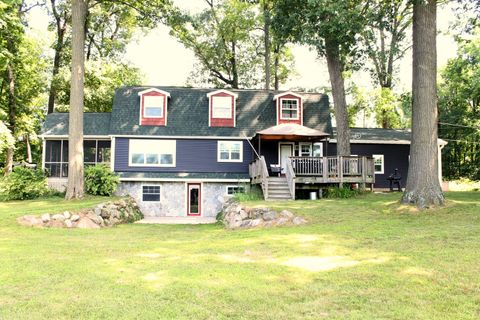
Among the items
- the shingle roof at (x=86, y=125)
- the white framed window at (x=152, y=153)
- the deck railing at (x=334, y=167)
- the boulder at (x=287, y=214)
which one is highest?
the shingle roof at (x=86, y=125)

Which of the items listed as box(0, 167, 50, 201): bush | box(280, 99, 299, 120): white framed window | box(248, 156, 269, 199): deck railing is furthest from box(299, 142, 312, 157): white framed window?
box(0, 167, 50, 201): bush

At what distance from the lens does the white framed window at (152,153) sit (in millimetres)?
21328

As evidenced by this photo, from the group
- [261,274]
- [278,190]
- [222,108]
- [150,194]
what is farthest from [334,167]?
[261,274]

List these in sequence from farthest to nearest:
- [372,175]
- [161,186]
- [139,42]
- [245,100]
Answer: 1. [139,42]
2. [245,100]
3. [161,186]
4. [372,175]

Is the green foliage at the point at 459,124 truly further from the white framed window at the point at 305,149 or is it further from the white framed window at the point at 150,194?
the white framed window at the point at 150,194

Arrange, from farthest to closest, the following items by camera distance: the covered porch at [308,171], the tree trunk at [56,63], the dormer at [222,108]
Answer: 1. the tree trunk at [56,63]
2. the dormer at [222,108]
3. the covered porch at [308,171]

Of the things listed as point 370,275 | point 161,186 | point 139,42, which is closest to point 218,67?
point 139,42

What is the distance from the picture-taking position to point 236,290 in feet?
18.3

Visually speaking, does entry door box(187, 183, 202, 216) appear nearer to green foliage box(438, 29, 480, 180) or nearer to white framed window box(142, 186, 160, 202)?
white framed window box(142, 186, 160, 202)

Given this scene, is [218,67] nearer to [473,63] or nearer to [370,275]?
[473,63]

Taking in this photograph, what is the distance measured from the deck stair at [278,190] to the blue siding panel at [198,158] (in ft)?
12.8

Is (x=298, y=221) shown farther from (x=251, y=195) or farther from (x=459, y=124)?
(x=459, y=124)

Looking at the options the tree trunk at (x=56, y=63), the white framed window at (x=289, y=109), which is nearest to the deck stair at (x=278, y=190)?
the white framed window at (x=289, y=109)

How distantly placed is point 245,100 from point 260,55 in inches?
496
